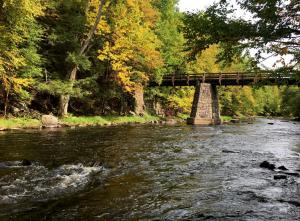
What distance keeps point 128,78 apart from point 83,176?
2534cm

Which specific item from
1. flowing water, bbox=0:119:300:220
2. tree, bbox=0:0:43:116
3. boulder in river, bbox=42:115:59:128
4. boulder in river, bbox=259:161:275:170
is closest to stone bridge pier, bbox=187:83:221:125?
boulder in river, bbox=42:115:59:128

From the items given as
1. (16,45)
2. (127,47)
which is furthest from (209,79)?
(16,45)

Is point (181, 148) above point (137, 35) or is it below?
below

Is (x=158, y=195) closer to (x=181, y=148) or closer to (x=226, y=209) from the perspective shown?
(x=226, y=209)

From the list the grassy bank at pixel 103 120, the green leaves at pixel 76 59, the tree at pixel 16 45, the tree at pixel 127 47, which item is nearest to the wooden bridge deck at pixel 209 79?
the grassy bank at pixel 103 120

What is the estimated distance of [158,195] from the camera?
9117 mm

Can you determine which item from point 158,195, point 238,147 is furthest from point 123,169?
point 238,147

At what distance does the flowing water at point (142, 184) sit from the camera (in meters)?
7.70

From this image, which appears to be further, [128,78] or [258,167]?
[128,78]

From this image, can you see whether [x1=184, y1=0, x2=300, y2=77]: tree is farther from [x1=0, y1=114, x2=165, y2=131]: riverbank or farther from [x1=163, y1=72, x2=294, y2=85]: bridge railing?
[x1=163, y1=72, x2=294, y2=85]: bridge railing

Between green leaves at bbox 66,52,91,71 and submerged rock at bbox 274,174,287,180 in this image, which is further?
green leaves at bbox 66,52,91,71

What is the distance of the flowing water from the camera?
7703mm

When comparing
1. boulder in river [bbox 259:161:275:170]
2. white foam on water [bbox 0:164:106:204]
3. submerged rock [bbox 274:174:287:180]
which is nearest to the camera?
white foam on water [bbox 0:164:106:204]

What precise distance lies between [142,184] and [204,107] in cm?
3441
